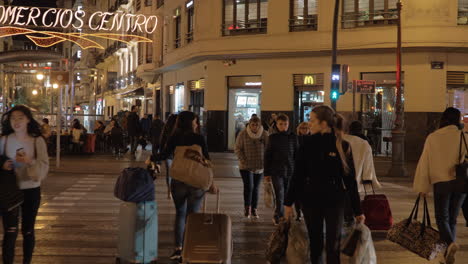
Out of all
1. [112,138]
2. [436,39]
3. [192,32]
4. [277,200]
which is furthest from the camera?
[192,32]

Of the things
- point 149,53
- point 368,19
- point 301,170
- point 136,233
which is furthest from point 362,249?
point 149,53

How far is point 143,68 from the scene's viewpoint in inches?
1485

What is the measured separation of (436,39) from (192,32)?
40.1 feet

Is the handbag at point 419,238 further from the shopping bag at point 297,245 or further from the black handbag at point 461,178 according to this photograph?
the shopping bag at point 297,245

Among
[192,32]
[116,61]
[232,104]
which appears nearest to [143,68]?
[192,32]

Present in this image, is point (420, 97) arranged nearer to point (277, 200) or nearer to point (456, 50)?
point (456, 50)

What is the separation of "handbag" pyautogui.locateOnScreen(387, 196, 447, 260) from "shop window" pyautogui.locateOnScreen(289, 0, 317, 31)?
20142 mm

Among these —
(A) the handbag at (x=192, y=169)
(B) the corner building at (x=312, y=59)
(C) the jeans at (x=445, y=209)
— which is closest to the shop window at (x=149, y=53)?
(B) the corner building at (x=312, y=59)

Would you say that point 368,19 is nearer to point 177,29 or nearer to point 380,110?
point 380,110

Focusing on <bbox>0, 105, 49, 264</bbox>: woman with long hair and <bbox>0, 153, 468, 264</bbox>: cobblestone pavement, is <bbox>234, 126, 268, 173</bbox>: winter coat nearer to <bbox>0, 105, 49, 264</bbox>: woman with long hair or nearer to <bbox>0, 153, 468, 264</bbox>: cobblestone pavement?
<bbox>0, 153, 468, 264</bbox>: cobblestone pavement

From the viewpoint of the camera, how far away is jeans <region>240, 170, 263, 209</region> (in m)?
10.6

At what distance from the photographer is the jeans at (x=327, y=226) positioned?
5.57m

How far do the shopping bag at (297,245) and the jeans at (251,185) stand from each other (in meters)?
4.82

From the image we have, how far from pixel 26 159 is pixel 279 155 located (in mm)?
4505
